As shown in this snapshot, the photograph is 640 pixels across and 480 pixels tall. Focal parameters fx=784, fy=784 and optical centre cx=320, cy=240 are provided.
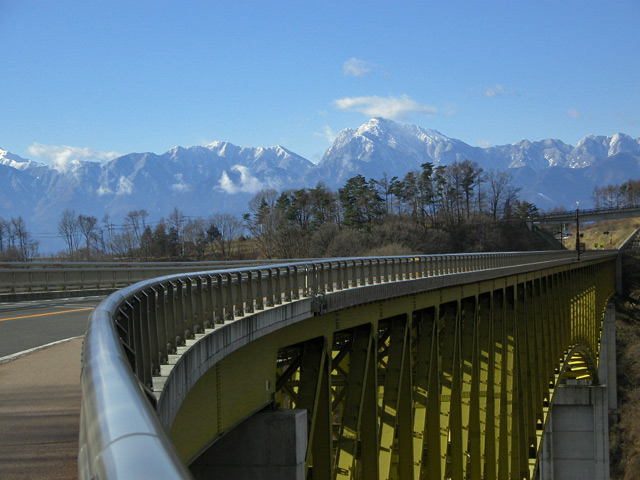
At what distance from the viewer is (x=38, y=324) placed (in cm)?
1780

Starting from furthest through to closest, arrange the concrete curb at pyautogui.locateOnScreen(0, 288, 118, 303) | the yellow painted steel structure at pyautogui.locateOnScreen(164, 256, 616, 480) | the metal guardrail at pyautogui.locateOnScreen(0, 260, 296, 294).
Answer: the metal guardrail at pyautogui.locateOnScreen(0, 260, 296, 294), the concrete curb at pyautogui.locateOnScreen(0, 288, 118, 303), the yellow painted steel structure at pyautogui.locateOnScreen(164, 256, 616, 480)

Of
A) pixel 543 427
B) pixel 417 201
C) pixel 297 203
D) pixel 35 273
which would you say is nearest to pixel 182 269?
pixel 35 273

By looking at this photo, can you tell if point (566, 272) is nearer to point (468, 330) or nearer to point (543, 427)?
point (543, 427)

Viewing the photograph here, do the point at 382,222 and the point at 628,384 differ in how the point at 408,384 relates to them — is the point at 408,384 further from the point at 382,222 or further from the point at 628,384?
the point at 382,222

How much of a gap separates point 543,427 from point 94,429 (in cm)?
3943

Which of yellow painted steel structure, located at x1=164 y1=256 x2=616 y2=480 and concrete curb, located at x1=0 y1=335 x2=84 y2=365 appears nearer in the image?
concrete curb, located at x1=0 y1=335 x2=84 y2=365

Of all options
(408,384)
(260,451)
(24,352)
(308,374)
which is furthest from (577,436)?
(24,352)

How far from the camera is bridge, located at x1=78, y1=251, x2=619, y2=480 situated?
8.73 ft

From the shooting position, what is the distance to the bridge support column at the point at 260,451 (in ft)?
37.4

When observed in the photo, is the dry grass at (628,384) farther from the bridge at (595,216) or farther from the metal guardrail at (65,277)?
the metal guardrail at (65,277)

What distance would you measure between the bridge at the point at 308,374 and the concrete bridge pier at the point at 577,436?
1914 centimetres

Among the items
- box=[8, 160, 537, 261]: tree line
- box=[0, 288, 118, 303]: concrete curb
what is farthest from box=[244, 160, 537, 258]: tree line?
box=[0, 288, 118, 303]: concrete curb

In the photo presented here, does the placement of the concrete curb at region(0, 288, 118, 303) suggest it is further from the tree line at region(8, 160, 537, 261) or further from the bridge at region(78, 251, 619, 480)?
the tree line at region(8, 160, 537, 261)

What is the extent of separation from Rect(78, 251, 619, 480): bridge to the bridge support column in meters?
0.02
